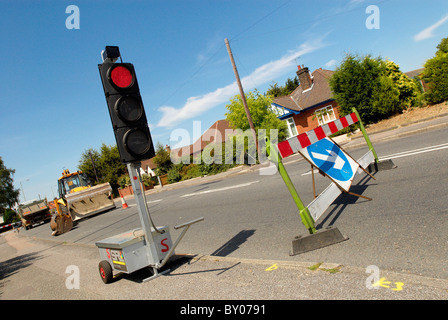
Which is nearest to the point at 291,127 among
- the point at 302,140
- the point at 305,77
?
the point at 305,77

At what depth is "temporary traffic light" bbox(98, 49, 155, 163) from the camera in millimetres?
4445

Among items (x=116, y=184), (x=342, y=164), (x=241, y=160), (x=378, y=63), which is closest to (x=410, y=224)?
(x=342, y=164)

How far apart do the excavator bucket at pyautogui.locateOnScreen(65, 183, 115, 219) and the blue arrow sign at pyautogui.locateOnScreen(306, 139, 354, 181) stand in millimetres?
16469

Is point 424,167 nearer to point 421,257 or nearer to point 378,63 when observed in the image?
point 421,257

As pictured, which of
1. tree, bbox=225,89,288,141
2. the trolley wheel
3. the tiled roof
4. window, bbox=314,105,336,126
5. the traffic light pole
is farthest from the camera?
the tiled roof

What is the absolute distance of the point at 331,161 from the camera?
566 cm

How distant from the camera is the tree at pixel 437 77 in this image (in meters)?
16.2

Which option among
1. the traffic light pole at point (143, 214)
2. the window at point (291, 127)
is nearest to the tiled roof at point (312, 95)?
the window at point (291, 127)

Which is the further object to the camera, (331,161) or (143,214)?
(331,161)

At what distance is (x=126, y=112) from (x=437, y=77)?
17.6m

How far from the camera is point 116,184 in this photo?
5166 centimetres

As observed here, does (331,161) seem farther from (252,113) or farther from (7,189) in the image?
(7,189)

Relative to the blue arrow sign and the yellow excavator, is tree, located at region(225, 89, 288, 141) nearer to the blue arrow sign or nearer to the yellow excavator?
the yellow excavator

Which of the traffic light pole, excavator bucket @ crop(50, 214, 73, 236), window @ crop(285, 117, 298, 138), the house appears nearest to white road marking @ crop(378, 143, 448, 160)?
the traffic light pole
